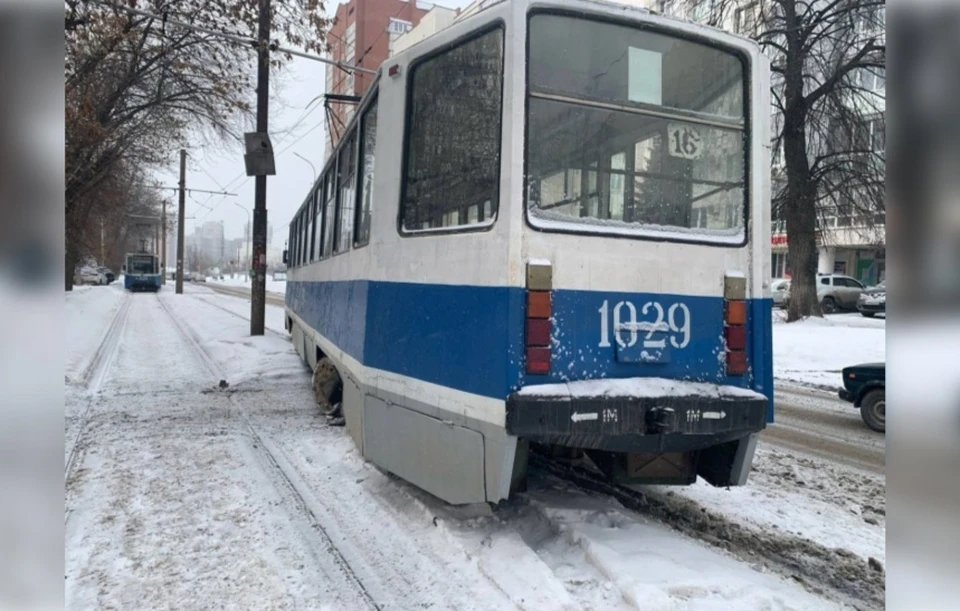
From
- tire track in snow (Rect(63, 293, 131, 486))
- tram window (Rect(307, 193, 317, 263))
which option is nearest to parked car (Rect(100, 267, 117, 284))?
tire track in snow (Rect(63, 293, 131, 486))

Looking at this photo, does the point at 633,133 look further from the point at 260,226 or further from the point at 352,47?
the point at 352,47

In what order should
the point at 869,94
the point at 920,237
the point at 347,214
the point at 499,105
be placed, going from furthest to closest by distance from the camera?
the point at 869,94
the point at 347,214
the point at 499,105
the point at 920,237

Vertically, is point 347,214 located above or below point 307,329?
above

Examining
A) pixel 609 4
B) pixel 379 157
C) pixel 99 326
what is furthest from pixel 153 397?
pixel 99 326

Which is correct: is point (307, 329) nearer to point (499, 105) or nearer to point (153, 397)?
point (153, 397)

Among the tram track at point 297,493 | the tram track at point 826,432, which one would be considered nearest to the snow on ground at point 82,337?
the tram track at point 297,493

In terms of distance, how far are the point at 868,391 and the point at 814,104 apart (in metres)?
14.4

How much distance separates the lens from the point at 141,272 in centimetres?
5031

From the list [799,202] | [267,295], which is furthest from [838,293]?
[267,295]

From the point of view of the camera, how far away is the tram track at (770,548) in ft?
10.7

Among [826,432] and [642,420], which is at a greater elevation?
[642,420]

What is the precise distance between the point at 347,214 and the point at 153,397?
453 centimetres

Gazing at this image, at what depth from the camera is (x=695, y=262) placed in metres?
3.70

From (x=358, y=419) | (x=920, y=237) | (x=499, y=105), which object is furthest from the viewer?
(x=358, y=419)
